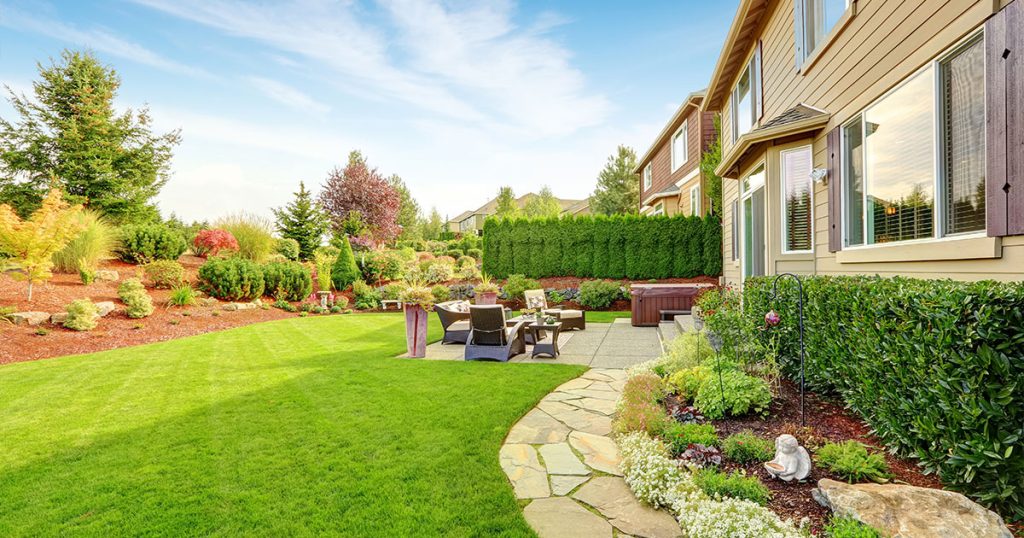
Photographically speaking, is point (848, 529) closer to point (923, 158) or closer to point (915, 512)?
point (915, 512)

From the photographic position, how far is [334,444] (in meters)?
3.86

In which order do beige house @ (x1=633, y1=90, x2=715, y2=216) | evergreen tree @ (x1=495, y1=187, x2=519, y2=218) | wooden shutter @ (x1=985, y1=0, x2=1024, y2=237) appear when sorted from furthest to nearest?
evergreen tree @ (x1=495, y1=187, x2=519, y2=218)
beige house @ (x1=633, y1=90, x2=715, y2=216)
wooden shutter @ (x1=985, y1=0, x2=1024, y2=237)

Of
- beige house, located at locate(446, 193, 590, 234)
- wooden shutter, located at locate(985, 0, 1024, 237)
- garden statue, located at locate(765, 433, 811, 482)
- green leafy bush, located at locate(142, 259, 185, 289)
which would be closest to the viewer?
wooden shutter, located at locate(985, 0, 1024, 237)

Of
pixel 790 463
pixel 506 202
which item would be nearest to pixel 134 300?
pixel 790 463

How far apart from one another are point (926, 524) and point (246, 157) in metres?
17.3

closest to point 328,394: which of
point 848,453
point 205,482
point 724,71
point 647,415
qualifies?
point 205,482

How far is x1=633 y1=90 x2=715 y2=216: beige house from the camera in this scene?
15664mm

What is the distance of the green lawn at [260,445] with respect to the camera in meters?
2.74

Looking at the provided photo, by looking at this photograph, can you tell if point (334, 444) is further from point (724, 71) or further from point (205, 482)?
point (724, 71)

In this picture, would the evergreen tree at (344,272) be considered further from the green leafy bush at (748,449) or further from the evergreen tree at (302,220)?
the green leafy bush at (748,449)

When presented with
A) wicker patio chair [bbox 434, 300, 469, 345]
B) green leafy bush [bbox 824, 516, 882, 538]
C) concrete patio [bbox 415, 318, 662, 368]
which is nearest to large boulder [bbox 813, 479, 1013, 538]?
green leafy bush [bbox 824, 516, 882, 538]

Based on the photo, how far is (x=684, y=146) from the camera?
17.8 m

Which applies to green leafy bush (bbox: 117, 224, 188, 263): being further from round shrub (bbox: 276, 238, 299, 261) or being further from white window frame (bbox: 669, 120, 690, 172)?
white window frame (bbox: 669, 120, 690, 172)

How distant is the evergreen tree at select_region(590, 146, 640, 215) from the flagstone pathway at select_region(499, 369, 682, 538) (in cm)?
3314
